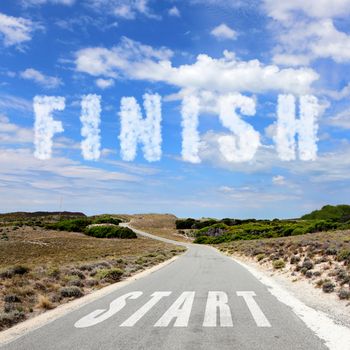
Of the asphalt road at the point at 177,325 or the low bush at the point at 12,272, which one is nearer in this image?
the asphalt road at the point at 177,325

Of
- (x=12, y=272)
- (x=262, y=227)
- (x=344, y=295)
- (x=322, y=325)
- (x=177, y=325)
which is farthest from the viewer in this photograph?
(x=262, y=227)

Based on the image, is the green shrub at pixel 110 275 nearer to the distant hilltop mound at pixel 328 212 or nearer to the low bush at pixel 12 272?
the low bush at pixel 12 272

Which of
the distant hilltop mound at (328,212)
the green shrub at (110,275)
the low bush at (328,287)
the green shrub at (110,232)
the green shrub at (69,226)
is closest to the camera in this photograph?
the low bush at (328,287)

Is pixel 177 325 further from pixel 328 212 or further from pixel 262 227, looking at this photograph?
pixel 328 212

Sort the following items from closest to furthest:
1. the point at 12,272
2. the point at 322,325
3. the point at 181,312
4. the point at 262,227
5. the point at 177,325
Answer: the point at 177,325 < the point at 322,325 < the point at 181,312 < the point at 12,272 < the point at 262,227

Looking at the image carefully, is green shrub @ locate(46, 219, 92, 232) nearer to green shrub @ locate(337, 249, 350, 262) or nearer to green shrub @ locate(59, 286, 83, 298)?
green shrub @ locate(337, 249, 350, 262)

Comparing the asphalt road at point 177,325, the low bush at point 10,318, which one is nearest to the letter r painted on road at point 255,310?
the asphalt road at point 177,325

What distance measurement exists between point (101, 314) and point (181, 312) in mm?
2376

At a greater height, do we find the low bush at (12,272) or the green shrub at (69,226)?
the green shrub at (69,226)

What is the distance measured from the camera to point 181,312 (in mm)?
12633

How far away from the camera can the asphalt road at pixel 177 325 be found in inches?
351

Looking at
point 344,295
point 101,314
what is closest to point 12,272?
point 101,314

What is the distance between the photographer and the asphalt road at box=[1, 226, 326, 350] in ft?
29.2

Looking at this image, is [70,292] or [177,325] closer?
[177,325]
